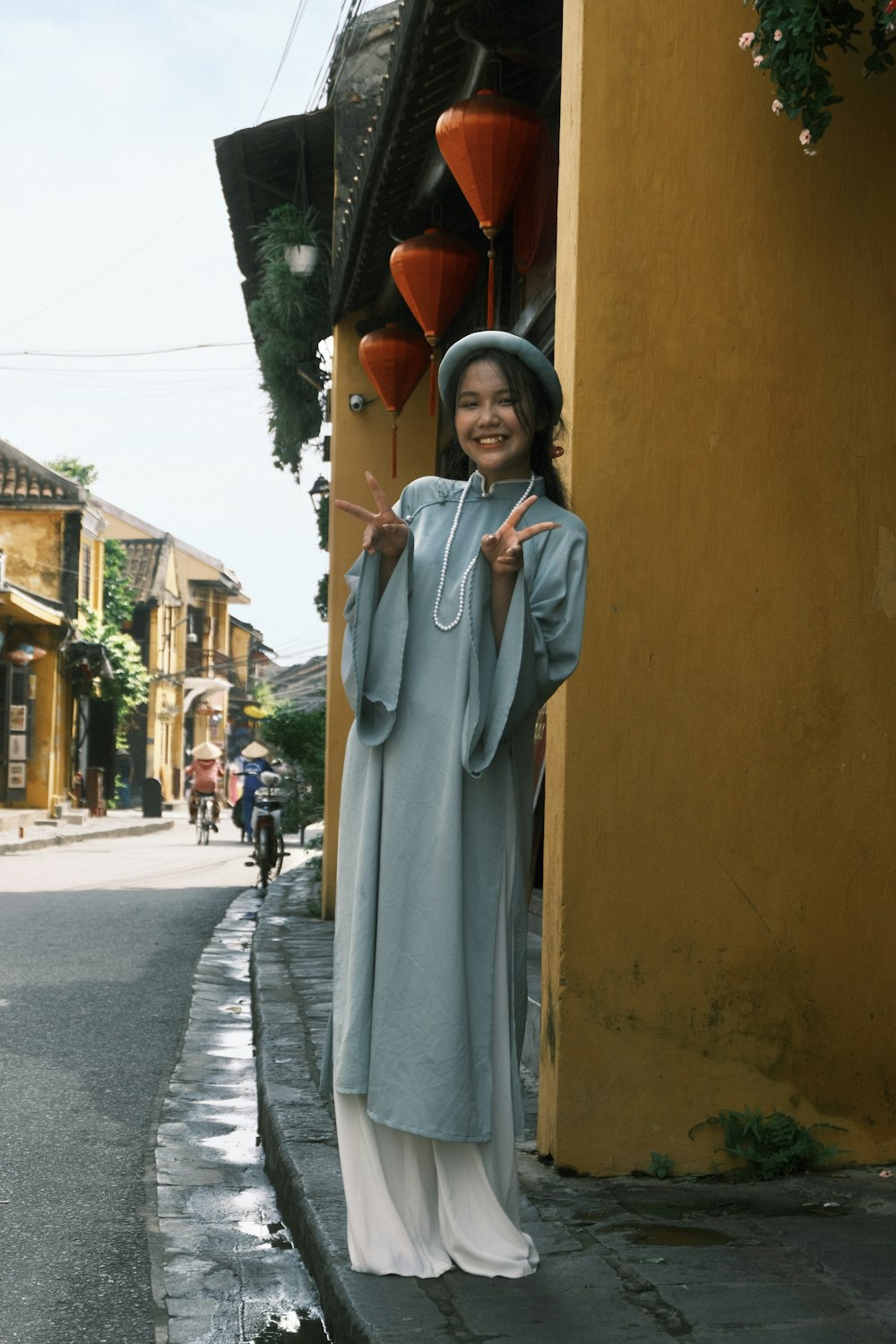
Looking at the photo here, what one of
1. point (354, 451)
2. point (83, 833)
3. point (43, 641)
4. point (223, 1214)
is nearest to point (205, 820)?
point (83, 833)

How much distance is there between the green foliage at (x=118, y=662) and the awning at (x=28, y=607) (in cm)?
337

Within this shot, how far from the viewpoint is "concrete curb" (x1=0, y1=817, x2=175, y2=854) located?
853 inches

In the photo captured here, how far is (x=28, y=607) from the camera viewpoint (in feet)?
89.9

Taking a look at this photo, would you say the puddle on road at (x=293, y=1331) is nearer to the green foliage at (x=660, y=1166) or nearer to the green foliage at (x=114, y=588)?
the green foliage at (x=660, y=1166)

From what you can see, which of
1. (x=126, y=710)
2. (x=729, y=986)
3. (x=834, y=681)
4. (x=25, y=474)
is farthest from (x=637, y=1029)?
(x=126, y=710)

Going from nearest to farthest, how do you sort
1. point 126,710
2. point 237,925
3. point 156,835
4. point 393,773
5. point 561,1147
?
point 393,773, point 561,1147, point 237,925, point 156,835, point 126,710

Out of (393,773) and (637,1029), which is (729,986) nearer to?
(637,1029)

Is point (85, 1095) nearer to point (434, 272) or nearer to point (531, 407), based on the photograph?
point (531, 407)

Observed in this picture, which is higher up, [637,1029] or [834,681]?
[834,681]

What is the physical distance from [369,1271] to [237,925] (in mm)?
7765

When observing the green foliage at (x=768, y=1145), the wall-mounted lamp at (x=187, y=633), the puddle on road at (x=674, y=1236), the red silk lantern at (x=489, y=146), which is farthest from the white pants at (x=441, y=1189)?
the wall-mounted lamp at (x=187, y=633)

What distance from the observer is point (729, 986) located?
373cm

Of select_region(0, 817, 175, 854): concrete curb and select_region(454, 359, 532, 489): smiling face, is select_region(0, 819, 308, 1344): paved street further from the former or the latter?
select_region(0, 817, 175, 854): concrete curb

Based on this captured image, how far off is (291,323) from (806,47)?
834 centimetres
